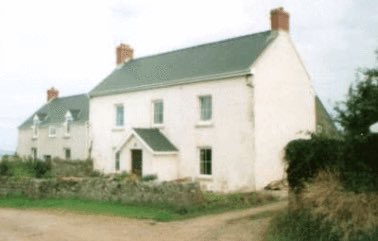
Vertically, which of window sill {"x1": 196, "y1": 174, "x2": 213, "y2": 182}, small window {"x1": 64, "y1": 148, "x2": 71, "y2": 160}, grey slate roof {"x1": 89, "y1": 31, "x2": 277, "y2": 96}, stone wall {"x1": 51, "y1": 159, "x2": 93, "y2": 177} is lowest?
window sill {"x1": 196, "y1": 174, "x2": 213, "y2": 182}

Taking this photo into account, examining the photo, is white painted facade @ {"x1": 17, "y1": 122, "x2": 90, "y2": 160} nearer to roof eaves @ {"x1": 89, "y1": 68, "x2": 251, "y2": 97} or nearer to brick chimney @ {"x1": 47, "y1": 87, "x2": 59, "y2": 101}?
brick chimney @ {"x1": 47, "y1": 87, "x2": 59, "y2": 101}

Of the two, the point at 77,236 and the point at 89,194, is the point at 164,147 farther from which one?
the point at 77,236

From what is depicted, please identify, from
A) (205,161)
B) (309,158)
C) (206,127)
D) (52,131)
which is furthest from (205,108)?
(52,131)

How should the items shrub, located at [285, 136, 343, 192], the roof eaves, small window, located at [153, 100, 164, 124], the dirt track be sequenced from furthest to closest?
1. small window, located at [153, 100, 164, 124]
2. the roof eaves
3. shrub, located at [285, 136, 343, 192]
4. the dirt track

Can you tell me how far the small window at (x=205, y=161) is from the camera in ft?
85.4

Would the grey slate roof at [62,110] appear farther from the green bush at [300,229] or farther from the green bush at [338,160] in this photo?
the green bush at [300,229]

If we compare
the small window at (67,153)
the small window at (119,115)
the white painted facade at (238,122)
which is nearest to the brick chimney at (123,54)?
the small window at (119,115)

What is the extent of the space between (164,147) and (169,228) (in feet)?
41.1

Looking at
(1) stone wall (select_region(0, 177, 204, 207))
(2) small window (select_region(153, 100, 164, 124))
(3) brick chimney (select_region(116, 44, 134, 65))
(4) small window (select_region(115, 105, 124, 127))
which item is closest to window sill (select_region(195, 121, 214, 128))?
(2) small window (select_region(153, 100, 164, 124))

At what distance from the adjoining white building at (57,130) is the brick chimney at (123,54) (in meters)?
7.62

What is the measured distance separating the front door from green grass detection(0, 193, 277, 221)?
269 inches

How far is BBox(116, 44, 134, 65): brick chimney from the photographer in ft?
122

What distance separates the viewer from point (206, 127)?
26188 millimetres

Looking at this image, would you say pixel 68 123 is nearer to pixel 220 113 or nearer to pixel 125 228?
pixel 220 113
